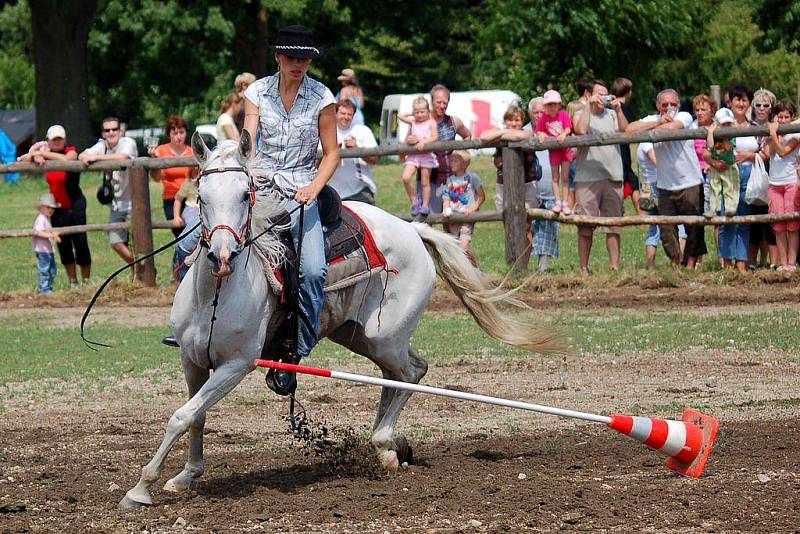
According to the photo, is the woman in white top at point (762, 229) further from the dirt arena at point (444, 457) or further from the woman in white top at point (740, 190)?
the dirt arena at point (444, 457)

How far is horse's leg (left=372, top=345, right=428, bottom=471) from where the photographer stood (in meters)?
7.31

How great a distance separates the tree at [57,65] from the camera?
33562 mm

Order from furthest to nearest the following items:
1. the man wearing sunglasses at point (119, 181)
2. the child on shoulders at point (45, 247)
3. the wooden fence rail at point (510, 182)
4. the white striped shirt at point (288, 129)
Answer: the man wearing sunglasses at point (119, 181) → the child on shoulders at point (45, 247) → the wooden fence rail at point (510, 182) → the white striped shirt at point (288, 129)

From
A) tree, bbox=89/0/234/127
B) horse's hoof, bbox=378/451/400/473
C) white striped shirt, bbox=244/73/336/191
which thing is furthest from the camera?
tree, bbox=89/0/234/127

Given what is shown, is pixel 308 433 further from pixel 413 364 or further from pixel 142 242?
pixel 142 242

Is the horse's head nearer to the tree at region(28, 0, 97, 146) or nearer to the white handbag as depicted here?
the white handbag

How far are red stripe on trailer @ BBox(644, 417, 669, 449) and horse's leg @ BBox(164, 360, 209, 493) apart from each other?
2351 mm

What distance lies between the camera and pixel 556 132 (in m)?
15.0

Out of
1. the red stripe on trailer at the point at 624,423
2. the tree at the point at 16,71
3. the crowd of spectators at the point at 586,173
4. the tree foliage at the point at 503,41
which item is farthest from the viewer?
the tree at the point at 16,71

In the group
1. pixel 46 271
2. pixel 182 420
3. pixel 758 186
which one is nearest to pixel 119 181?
pixel 46 271

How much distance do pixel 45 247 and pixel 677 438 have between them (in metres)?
10.5

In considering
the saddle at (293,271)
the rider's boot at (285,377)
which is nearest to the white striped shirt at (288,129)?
the saddle at (293,271)

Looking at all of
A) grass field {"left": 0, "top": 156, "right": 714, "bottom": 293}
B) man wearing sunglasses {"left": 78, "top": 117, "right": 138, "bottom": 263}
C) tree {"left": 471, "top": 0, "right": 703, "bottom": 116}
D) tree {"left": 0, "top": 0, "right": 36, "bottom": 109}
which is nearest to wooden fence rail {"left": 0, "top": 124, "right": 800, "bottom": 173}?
man wearing sunglasses {"left": 78, "top": 117, "right": 138, "bottom": 263}

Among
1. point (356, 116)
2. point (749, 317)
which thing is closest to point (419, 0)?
point (356, 116)
